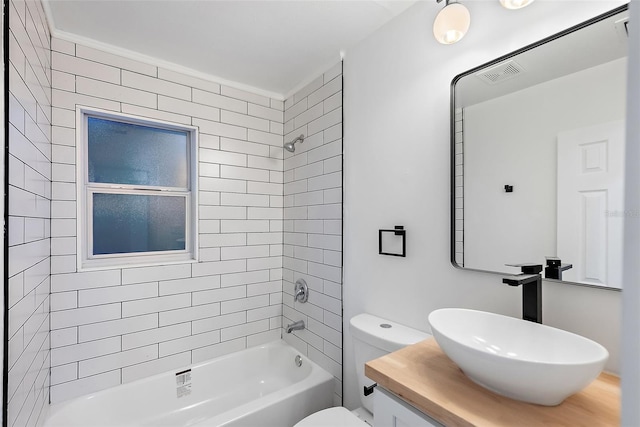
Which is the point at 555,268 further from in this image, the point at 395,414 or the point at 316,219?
the point at 316,219

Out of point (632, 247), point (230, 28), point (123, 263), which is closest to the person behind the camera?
point (632, 247)

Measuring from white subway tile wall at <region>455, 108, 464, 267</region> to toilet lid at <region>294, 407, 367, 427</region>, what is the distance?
3.04ft

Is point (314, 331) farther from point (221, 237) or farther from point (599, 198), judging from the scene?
point (599, 198)

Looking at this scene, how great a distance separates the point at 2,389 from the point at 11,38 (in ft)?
3.83

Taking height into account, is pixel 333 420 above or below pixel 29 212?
below

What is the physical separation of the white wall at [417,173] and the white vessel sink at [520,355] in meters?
0.17

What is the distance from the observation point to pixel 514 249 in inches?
45.8

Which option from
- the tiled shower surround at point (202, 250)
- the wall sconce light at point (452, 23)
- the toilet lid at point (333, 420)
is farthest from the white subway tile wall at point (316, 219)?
the wall sconce light at point (452, 23)

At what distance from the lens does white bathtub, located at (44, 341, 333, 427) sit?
1732 millimetres

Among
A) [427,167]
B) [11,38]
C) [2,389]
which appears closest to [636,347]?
[427,167]

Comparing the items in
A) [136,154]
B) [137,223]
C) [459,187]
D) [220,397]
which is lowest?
[220,397]

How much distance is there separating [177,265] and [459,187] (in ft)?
6.07

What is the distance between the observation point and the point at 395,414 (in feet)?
2.95

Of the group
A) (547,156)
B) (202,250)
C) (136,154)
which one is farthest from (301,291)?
(547,156)
